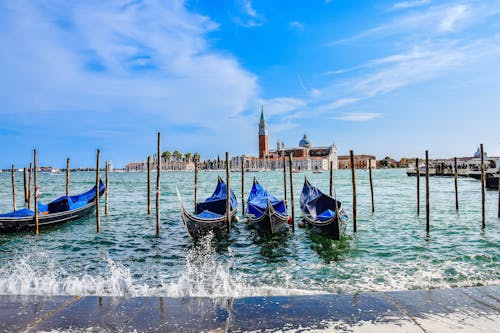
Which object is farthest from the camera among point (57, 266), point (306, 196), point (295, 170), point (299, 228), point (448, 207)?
point (295, 170)

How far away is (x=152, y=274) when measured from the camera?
6.43 metres

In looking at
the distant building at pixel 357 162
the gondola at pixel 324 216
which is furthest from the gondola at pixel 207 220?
the distant building at pixel 357 162

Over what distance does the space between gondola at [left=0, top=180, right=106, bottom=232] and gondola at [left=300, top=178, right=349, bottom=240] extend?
8064mm

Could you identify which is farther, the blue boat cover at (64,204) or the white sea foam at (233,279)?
the blue boat cover at (64,204)

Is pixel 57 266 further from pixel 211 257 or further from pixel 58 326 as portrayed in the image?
pixel 58 326

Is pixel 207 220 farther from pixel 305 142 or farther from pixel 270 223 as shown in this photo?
pixel 305 142

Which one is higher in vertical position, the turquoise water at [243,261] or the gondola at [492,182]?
the gondola at [492,182]

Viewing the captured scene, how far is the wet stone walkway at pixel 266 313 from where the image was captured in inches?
118

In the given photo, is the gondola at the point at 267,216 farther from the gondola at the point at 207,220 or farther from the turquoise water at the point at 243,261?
the gondola at the point at 207,220

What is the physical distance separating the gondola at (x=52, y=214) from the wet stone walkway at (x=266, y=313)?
820cm

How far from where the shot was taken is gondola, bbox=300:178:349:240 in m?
9.18

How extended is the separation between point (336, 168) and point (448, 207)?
112 metres

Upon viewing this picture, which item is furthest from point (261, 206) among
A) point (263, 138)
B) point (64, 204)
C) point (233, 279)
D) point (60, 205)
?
point (263, 138)

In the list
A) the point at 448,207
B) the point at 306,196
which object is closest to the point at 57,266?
the point at 306,196
